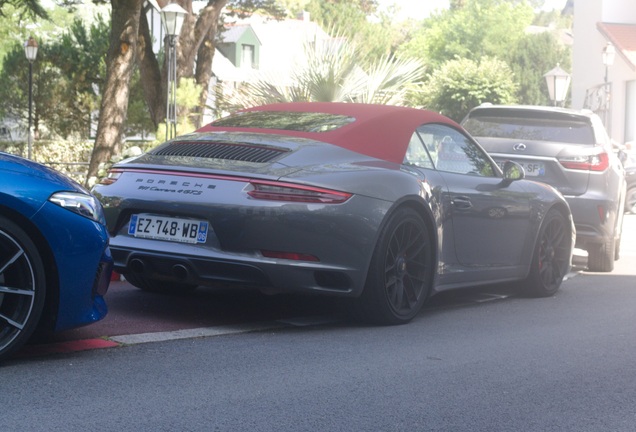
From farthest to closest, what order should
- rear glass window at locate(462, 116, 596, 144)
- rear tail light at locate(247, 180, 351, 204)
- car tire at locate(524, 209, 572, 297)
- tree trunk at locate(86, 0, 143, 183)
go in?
tree trunk at locate(86, 0, 143, 183) → rear glass window at locate(462, 116, 596, 144) → car tire at locate(524, 209, 572, 297) → rear tail light at locate(247, 180, 351, 204)

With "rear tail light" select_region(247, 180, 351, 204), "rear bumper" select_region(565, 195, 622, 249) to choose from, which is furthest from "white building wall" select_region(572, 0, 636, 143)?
"rear tail light" select_region(247, 180, 351, 204)

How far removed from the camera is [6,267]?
495 cm

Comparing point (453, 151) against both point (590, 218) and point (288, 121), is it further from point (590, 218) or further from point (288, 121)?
point (590, 218)

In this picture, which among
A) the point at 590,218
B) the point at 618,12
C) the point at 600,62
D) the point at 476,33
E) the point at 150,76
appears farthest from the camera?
the point at 476,33

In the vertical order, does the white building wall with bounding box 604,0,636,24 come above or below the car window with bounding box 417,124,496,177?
above

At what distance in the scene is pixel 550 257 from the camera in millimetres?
8836

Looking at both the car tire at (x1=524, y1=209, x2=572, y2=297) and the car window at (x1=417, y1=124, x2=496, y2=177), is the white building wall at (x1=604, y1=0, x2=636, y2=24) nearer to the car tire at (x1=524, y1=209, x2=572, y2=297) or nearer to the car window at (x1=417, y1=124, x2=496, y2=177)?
the car tire at (x1=524, y1=209, x2=572, y2=297)

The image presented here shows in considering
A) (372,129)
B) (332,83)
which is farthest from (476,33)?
(372,129)

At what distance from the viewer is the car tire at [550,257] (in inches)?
338

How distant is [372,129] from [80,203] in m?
2.36

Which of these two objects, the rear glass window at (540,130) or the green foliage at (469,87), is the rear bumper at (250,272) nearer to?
the rear glass window at (540,130)

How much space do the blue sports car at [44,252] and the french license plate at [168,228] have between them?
92cm

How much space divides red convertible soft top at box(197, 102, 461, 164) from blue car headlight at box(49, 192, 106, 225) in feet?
5.99

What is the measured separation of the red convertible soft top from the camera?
6.88 meters
